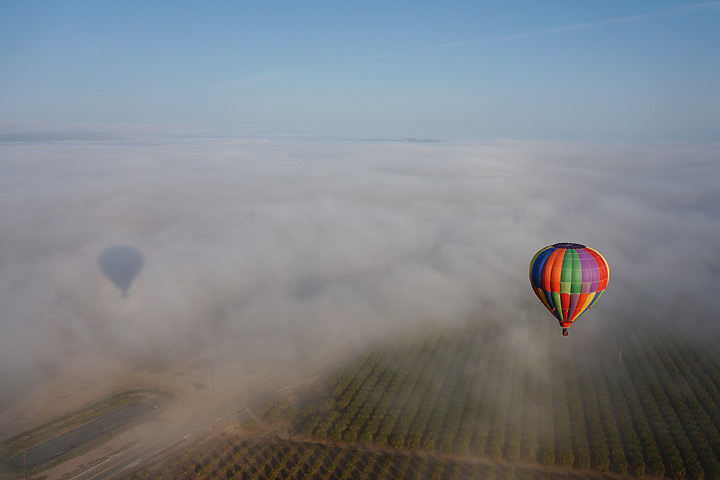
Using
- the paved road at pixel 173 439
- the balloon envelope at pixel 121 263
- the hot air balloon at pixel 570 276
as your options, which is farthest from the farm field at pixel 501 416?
the balloon envelope at pixel 121 263

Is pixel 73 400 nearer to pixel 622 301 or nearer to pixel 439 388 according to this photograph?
pixel 439 388

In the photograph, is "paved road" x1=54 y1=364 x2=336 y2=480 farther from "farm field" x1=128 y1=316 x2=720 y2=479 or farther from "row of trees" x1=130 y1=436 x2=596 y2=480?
"farm field" x1=128 y1=316 x2=720 y2=479

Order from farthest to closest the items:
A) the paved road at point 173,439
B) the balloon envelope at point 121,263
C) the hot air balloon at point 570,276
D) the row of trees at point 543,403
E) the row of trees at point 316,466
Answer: the balloon envelope at point 121,263, the hot air balloon at point 570,276, the row of trees at point 543,403, the paved road at point 173,439, the row of trees at point 316,466

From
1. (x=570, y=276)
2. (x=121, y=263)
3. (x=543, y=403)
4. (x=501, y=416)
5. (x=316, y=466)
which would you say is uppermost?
(x=570, y=276)

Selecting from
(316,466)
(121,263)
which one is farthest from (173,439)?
(121,263)

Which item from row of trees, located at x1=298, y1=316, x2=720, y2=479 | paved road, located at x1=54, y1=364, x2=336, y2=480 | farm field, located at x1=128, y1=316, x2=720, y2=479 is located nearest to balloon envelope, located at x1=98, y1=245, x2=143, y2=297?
paved road, located at x1=54, y1=364, x2=336, y2=480

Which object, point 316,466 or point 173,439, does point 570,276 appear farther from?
point 173,439

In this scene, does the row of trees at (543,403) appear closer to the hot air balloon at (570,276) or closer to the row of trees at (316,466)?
the row of trees at (316,466)
